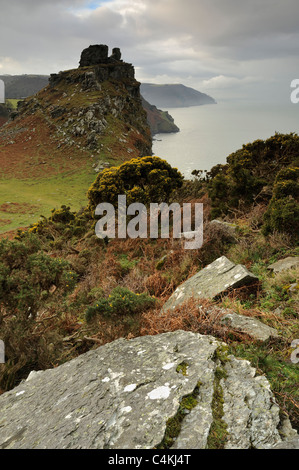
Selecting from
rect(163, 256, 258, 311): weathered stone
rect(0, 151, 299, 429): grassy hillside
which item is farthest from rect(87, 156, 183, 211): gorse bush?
rect(163, 256, 258, 311): weathered stone

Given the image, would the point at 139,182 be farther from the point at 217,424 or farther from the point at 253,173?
the point at 217,424

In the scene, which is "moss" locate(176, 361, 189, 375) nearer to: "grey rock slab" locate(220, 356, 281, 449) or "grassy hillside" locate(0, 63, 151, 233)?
"grey rock slab" locate(220, 356, 281, 449)

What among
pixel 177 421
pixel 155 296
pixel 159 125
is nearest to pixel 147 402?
pixel 177 421

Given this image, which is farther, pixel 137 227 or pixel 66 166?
pixel 66 166

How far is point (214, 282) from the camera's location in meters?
6.01

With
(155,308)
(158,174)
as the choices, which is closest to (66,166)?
(158,174)

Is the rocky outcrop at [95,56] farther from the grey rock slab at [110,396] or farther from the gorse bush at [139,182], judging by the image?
the grey rock slab at [110,396]

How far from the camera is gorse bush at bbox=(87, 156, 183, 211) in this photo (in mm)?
15516

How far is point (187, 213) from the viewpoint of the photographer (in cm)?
1307

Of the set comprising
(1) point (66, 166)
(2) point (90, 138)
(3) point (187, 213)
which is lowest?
(3) point (187, 213)

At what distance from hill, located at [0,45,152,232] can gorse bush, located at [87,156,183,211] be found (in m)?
12.8

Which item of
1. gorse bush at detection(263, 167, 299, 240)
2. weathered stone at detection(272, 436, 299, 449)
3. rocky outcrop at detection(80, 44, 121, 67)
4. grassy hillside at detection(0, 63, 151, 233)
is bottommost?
weathered stone at detection(272, 436, 299, 449)

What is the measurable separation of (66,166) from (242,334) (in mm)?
48049
